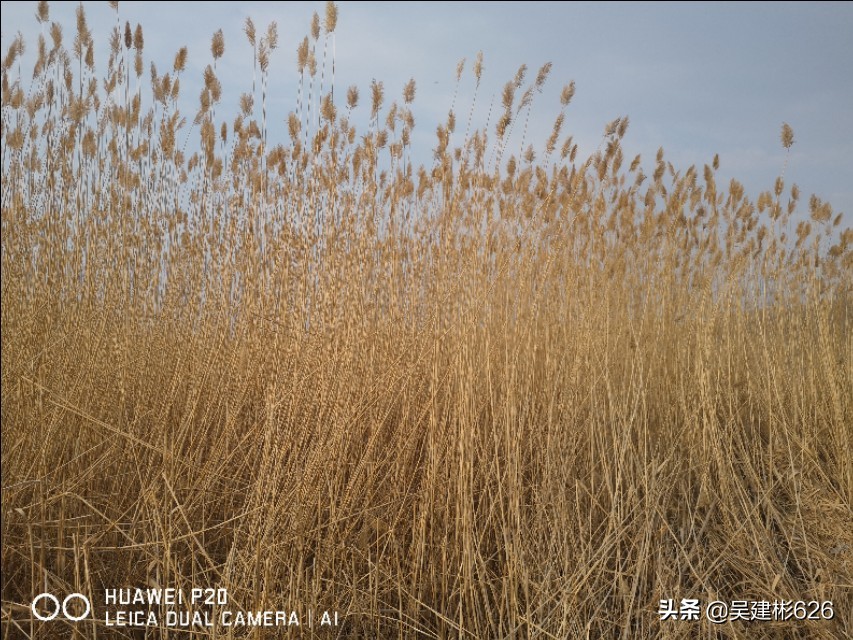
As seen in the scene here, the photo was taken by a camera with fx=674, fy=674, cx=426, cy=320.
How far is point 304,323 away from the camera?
1.88 m

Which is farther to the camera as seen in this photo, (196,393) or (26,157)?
(26,157)

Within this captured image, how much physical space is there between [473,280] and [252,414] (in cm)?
87

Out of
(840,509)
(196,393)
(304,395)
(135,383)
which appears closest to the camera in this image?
(304,395)

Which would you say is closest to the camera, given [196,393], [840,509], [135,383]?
[196,393]

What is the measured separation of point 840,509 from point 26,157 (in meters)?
3.05

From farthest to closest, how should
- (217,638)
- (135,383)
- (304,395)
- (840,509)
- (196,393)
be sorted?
(840,509), (135,383), (196,393), (304,395), (217,638)

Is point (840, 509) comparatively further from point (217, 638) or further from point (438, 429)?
point (217, 638)

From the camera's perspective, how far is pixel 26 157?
229 cm

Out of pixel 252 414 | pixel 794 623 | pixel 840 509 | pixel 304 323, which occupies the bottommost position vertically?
pixel 794 623

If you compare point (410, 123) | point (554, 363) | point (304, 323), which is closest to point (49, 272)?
point (304, 323)

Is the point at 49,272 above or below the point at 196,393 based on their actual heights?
above

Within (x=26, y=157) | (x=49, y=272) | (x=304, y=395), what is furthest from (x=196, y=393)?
(x=26, y=157)

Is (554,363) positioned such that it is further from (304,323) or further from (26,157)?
(26,157)

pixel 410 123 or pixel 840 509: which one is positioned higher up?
pixel 410 123
